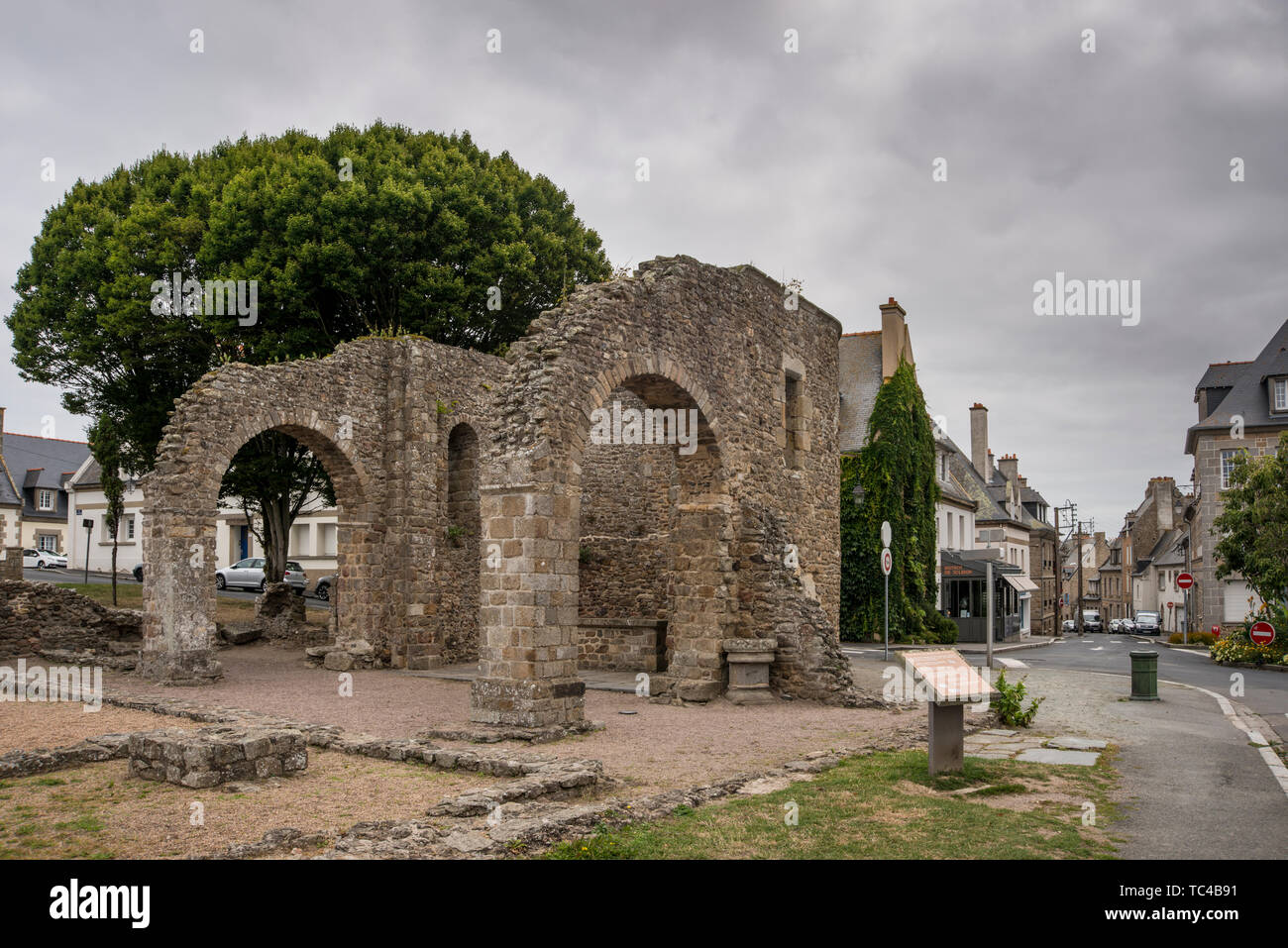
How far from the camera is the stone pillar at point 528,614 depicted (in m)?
10.1

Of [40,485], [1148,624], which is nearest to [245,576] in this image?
[40,485]

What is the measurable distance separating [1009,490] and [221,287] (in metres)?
39.0

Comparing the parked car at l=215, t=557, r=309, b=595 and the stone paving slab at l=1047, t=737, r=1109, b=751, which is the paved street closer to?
the stone paving slab at l=1047, t=737, r=1109, b=751

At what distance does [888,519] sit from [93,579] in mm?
28695

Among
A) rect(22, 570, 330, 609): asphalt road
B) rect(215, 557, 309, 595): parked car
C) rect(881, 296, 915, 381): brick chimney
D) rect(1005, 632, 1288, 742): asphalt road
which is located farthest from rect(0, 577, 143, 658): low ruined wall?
rect(881, 296, 915, 381): brick chimney

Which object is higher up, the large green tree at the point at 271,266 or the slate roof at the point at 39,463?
the large green tree at the point at 271,266

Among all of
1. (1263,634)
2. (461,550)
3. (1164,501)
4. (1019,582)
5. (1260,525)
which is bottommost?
(1019,582)

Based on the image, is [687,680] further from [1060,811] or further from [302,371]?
[302,371]

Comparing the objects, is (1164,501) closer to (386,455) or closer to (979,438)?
(979,438)

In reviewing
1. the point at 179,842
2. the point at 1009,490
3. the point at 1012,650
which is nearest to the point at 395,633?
the point at 179,842

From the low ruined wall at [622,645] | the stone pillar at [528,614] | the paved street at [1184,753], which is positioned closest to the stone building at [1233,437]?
the paved street at [1184,753]

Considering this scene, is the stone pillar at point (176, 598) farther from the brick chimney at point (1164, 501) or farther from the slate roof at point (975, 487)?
the brick chimney at point (1164, 501)

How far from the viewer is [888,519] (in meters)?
27.0

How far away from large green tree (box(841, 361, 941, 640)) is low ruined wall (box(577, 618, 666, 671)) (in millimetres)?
11488
